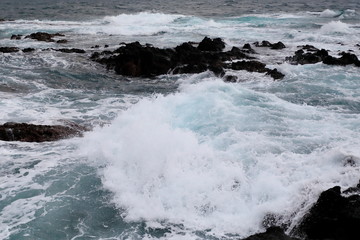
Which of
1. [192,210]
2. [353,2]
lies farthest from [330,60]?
[353,2]

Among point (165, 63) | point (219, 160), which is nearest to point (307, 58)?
point (165, 63)

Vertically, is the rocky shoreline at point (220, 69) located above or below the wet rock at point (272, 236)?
above

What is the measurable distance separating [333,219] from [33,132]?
22.5ft

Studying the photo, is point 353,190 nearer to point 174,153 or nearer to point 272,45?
point 174,153

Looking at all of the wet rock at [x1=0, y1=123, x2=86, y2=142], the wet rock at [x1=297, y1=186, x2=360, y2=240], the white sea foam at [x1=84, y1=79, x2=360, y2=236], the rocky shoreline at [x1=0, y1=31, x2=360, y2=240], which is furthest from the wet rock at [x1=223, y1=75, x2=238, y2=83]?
the wet rock at [x1=297, y1=186, x2=360, y2=240]

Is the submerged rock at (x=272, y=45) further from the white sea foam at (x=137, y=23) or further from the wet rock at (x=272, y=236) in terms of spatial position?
the wet rock at (x=272, y=236)

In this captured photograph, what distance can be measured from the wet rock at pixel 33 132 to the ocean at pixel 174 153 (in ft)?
0.79

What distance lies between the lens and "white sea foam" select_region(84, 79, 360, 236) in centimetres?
624

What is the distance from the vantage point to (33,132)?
9.03 metres

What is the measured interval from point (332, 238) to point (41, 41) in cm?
2332

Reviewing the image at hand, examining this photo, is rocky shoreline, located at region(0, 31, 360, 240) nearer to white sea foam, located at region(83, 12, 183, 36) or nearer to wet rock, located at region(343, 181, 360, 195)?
wet rock, located at region(343, 181, 360, 195)

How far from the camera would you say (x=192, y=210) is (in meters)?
6.29

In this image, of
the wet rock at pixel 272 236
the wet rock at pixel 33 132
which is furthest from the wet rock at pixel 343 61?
the wet rock at pixel 272 236

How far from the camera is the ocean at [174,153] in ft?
19.9
